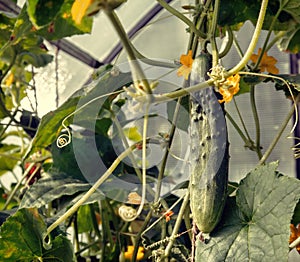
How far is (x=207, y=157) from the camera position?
1.93 ft

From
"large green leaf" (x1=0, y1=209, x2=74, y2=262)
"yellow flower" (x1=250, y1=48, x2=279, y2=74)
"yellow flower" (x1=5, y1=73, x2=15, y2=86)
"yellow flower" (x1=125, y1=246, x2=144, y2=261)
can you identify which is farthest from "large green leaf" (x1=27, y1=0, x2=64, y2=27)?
"yellow flower" (x1=5, y1=73, x2=15, y2=86)

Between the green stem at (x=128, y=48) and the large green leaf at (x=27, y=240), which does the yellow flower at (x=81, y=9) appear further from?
the large green leaf at (x=27, y=240)

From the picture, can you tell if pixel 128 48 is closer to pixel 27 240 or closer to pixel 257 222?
pixel 257 222

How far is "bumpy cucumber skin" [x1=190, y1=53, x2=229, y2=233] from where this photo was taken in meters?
0.58

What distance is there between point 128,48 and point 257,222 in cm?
24

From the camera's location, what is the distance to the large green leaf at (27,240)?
27.1 inches

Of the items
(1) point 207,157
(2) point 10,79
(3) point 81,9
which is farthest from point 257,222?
(2) point 10,79

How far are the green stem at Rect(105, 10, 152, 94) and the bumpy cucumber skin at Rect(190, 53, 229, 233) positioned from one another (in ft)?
0.45

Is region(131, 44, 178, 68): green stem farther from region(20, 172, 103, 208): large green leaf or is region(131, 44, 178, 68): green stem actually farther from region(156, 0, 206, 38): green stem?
region(20, 172, 103, 208): large green leaf

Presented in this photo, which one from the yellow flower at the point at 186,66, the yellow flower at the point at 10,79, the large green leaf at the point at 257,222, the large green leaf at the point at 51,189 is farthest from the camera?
the yellow flower at the point at 10,79

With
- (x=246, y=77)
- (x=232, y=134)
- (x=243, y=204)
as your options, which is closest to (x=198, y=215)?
(x=243, y=204)

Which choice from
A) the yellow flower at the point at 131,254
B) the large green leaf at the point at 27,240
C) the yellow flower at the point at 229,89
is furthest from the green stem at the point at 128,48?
the yellow flower at the point at 131,254

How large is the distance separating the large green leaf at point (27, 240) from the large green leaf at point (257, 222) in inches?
7.7

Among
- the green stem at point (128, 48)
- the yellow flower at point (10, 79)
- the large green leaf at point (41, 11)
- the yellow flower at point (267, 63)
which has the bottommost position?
the green stem at point (128, 48)
